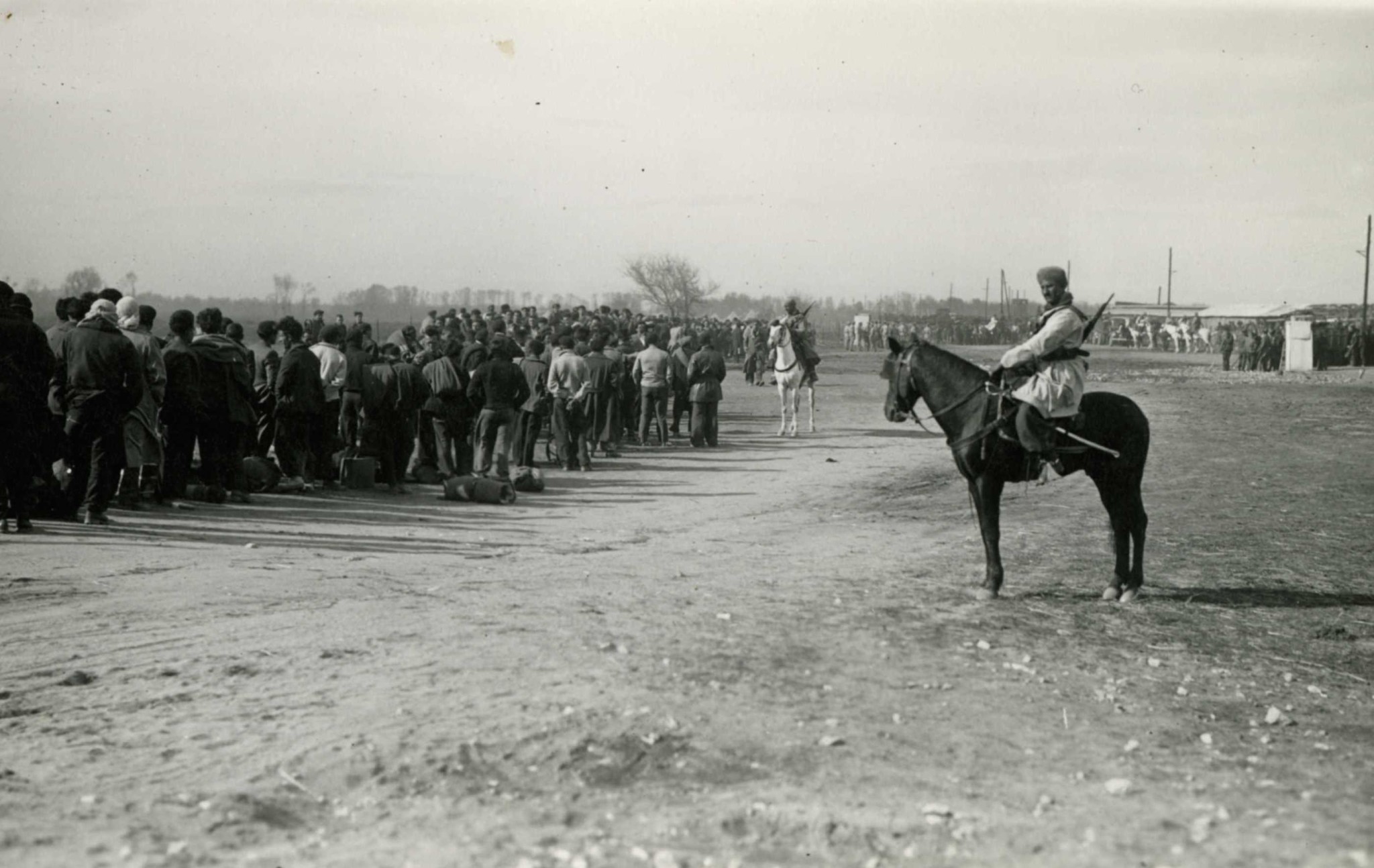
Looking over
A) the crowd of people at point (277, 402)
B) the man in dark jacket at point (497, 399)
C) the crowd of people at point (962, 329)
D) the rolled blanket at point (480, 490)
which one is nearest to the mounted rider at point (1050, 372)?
the rolled blanket at point (480, 490)

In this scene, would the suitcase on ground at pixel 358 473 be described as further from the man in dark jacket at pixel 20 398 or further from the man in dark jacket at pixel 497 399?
the man in dark jacket at pixel 20 398

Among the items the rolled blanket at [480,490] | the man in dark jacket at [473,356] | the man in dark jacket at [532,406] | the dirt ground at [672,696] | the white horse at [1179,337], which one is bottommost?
the dirt ground at [672,696]

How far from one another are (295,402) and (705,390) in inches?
332

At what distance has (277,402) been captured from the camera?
15109 millimetres

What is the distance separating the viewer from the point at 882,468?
62.2 ft

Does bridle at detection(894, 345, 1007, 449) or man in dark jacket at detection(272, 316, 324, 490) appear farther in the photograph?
man in dark jacket at detection(272, 316, 324, 490)

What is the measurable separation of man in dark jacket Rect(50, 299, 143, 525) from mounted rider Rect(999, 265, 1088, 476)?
304 inches

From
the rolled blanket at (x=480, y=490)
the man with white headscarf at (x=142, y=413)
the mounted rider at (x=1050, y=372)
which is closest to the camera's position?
the mounted rider at (x=1050, y=372)

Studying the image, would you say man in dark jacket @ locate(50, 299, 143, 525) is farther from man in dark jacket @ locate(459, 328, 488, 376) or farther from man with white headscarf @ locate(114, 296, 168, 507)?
man in dark jacket @ locate(459, 328, 488, 376)

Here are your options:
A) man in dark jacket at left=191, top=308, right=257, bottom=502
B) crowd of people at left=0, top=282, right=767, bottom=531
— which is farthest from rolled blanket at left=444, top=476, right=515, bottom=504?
man in dark jacket at left=191, top=308, right=257, bottom=502

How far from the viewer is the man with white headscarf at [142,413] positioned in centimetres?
1294

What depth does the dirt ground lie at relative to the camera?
554 cm

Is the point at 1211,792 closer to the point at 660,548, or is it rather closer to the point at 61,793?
the point at 61,793

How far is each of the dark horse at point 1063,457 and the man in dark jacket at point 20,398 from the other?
7.17 m
